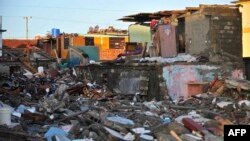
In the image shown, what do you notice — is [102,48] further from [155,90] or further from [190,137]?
[190,137]

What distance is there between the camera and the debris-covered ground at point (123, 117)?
9445 millimetres

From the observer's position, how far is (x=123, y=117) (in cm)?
1142

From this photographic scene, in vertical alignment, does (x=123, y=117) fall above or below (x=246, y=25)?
below

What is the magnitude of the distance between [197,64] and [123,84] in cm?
370

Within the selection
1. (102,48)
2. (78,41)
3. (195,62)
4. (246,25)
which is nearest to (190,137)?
(195,62)

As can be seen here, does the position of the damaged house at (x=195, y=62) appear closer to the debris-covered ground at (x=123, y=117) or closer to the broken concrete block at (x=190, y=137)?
the debris-covered ground at (x=123, y=117)

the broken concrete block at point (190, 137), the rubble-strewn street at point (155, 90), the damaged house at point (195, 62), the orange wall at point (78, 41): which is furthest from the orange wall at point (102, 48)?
the broken concrete block at point (190, 137)

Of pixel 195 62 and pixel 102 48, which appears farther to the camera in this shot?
pixel 102 48

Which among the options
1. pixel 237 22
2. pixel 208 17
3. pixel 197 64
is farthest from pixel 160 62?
pixel 237 22

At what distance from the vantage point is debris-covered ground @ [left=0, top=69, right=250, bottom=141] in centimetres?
945

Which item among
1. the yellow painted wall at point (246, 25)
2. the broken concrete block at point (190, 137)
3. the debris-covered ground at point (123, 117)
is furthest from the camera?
the yellow painted wall at point (246, 25)

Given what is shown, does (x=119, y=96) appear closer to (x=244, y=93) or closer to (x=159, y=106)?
(x=159, y=106)

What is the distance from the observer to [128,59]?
20969 mm

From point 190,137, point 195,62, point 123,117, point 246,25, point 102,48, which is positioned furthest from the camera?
point 102,48
